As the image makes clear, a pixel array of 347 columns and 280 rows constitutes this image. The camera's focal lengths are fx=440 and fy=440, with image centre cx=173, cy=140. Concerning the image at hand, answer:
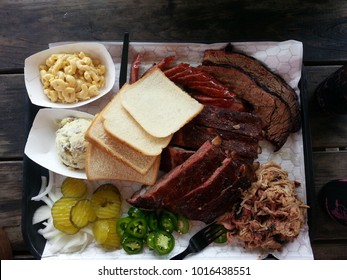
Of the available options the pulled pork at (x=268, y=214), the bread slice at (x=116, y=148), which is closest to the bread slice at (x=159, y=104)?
the bread slice at (x=116, y=148)

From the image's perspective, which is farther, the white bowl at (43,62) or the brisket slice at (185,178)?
the white bowl at (43,62)

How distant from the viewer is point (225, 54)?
7.90 feet

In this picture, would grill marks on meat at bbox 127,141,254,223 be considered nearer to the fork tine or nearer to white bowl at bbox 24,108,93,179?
the fork tine

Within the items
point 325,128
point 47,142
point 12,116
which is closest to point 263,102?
point 325,128

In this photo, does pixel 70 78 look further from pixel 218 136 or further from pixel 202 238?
pixel 202 238

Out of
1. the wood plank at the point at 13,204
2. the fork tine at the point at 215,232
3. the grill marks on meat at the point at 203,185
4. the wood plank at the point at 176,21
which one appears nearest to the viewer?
the grill marks on meat at the point at 203,185

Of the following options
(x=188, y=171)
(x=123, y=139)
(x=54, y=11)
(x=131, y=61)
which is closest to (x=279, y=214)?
(x=188, y=171)

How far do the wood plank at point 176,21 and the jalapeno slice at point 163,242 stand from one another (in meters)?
1.10

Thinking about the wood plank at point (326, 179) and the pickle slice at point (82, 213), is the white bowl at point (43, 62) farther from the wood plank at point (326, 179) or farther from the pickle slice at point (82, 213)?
the wood plank at point (326, 179)

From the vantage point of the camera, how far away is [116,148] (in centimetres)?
229

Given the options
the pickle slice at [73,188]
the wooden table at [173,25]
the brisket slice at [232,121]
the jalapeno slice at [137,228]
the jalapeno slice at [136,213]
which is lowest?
the jalapeno slice at [137,228]

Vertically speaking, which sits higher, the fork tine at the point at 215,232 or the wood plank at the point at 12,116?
the wood plank at the point at 12,116

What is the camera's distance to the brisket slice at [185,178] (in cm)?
223

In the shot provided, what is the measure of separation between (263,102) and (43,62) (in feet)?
3.98
